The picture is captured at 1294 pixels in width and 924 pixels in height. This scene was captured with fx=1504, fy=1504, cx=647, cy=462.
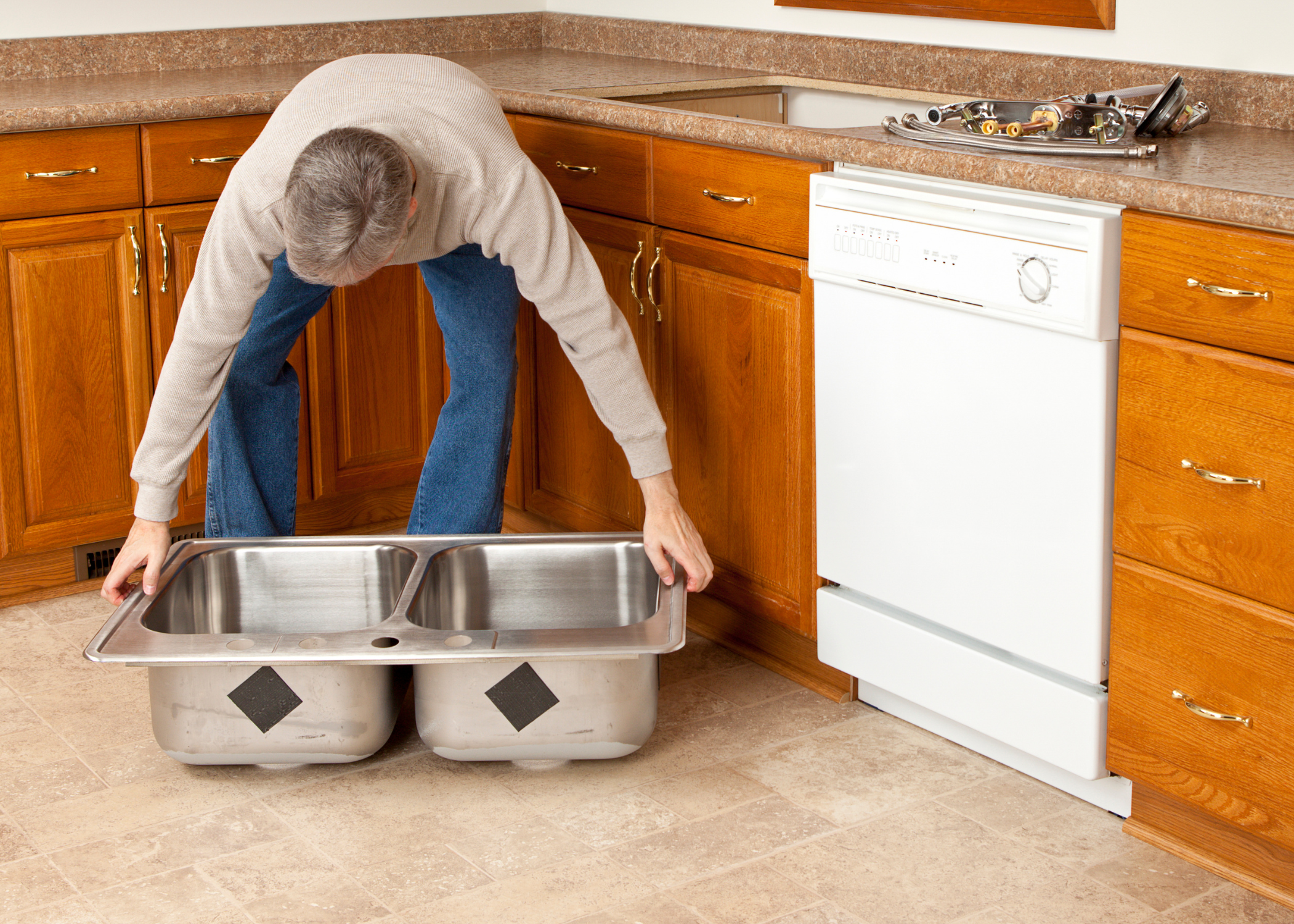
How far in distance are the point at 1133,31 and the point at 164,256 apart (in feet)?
5.19

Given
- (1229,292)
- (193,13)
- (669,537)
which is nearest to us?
(1229,292)

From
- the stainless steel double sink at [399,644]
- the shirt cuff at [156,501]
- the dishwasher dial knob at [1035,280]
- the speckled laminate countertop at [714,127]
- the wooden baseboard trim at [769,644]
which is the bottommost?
the wooden baseboard trim at [769,644]

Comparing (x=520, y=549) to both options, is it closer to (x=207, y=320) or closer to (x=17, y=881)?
(x=207, y=320)

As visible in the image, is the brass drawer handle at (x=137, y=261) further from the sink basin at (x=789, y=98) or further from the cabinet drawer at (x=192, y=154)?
the sink basin at (x=789, y=98)

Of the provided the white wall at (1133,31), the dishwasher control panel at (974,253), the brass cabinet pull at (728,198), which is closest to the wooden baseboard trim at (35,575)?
the brass cabinet pull at (728,198)

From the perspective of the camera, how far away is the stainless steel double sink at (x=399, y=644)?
5.90ft

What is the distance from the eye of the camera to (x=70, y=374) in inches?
99.1

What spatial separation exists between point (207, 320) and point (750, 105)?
1.26 m

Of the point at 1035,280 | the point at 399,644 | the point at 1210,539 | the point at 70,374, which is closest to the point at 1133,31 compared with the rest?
the point at 1035,280

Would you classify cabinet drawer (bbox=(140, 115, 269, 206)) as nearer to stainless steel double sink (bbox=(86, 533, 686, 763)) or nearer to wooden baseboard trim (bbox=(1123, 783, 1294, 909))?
stainless steel double sink (bbox=(86, 533, 686, 763))

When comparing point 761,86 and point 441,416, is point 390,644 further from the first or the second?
point 761,86

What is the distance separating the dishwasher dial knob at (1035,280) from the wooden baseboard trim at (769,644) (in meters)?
0.71

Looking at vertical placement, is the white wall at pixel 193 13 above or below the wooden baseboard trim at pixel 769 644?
above

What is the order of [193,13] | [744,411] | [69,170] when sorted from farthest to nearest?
[193,13]
[69,170]
[744,411]
